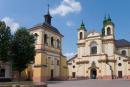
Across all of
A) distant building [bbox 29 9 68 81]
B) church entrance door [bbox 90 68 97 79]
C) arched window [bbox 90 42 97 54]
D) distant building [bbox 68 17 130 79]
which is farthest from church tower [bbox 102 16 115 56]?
distant building [bbox 29 9 68 81]

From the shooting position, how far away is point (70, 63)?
233 feet

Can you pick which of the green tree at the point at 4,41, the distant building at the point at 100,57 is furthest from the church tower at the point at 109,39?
the green tree at the point at 4,41

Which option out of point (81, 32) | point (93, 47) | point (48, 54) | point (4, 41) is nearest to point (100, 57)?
point (93, 47)

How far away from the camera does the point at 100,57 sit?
6350cm

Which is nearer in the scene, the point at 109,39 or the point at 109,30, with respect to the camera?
the point at 109,39

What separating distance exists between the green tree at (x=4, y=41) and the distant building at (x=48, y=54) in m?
10.8

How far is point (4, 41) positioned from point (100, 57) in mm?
36326

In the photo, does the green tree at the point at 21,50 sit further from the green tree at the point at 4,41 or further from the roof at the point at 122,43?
the roof at the point at 122,43

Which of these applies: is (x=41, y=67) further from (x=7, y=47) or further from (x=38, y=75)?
(x=7, y=47)

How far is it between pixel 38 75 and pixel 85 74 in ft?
81.5

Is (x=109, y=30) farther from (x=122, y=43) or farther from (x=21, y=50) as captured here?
(x=21, y=50)

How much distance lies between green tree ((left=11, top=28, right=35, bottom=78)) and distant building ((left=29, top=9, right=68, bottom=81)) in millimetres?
8815

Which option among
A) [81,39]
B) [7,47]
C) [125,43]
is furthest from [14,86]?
[125,43]

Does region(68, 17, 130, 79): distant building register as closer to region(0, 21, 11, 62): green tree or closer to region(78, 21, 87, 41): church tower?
region(78, 21, 87, 41): church tower
